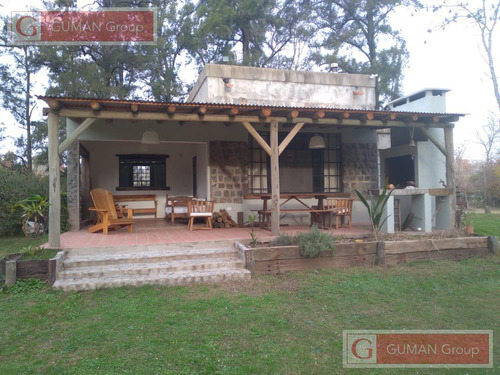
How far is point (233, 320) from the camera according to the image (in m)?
3.90

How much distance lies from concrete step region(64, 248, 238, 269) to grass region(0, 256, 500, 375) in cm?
72

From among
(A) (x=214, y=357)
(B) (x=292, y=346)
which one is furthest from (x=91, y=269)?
(B) (x=292, y=346)

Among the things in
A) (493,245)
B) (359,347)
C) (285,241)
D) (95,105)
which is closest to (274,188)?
(285,241)

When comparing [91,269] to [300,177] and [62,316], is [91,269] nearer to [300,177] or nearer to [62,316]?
[62,316]

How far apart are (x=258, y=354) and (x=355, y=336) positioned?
1025 mm

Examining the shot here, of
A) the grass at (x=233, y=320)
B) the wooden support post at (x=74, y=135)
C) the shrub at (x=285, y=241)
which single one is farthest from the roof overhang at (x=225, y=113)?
the grass at (x=233, y=320)

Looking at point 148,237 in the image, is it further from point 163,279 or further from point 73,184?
point 73,184

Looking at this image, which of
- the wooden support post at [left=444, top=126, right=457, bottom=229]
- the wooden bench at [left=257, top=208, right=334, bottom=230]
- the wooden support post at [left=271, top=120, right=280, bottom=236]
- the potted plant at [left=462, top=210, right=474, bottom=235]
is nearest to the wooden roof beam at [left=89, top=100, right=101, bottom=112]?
the wooden support post at [left=271, top=120, right=280, bottom=236]

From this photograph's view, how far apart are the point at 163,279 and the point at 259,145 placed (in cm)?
494

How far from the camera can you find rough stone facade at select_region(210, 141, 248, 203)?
8859mm

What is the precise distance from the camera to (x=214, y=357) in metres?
3.13

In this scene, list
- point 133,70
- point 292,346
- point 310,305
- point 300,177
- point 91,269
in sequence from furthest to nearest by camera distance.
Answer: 1. point 133,70
2. point 300,177
3. point 91,269
4. point 310,305
5. point 292,346

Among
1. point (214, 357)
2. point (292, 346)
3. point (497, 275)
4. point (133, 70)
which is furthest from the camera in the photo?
point (133, 70)

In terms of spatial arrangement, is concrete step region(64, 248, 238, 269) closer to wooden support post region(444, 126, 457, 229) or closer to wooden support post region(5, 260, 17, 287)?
wooden support post region(5, 260, 17, 287)
